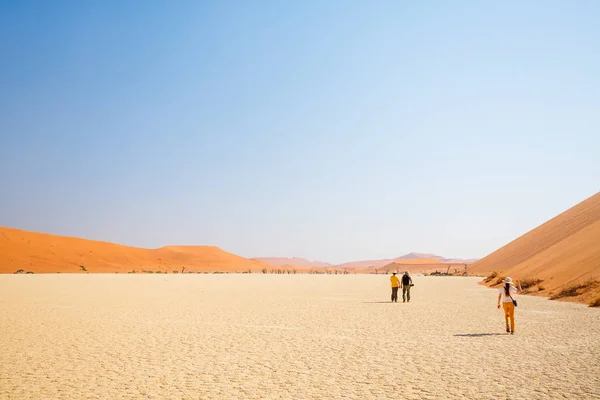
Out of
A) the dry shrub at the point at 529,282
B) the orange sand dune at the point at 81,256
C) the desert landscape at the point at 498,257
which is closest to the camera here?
the desert landscape at the point at 498,257

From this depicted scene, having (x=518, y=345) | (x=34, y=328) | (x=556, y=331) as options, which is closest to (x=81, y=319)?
(x=34, y=328)

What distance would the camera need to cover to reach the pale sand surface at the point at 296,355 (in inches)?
310

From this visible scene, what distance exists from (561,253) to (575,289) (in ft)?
46.2

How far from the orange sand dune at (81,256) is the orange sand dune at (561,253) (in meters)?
65.8

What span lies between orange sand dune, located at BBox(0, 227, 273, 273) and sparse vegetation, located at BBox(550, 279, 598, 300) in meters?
72.7

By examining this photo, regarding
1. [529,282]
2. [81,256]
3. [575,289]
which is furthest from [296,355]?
[81,256]

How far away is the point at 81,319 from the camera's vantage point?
1709 centimetres

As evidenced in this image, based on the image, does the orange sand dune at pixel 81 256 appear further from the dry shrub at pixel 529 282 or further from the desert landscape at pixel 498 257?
the dry shrub at pixel 529 282

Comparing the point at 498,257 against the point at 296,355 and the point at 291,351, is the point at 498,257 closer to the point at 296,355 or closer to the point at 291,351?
the point at 291,351

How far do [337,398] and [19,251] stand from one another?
3758 inches

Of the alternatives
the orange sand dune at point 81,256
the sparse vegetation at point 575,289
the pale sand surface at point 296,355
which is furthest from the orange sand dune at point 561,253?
the orange sand dune at point 81,256

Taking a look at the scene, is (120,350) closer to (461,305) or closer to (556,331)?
(556,331)

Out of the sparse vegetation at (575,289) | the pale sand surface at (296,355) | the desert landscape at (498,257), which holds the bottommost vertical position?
the pale sand surface at (296,355)

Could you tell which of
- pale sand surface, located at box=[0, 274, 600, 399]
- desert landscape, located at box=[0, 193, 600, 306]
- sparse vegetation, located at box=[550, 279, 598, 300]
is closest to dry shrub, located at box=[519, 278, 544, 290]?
desert landscape, located at box=[0, 193, 600, 306]
